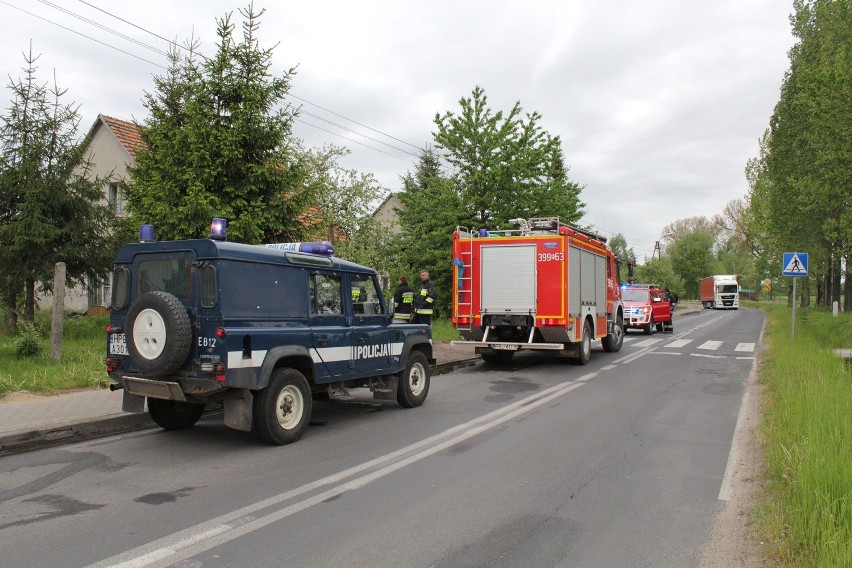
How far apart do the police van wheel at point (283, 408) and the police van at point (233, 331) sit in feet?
0.04

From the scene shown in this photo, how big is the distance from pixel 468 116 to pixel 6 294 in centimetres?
1540

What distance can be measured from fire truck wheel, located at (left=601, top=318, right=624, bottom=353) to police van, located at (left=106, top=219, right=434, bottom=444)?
10.8 metres

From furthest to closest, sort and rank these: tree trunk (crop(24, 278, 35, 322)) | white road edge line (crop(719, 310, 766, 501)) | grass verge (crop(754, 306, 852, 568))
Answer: tree trunk (crop(24, 278, 35, 322)) → white road edge line (crop(719, 310, 766, 501)) → grass verge (crop(754, 306, 852, 568))

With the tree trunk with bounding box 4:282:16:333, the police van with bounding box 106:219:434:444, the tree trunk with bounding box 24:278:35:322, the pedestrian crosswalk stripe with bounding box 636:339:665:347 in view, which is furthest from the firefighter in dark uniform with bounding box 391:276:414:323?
the pedestrian crosswalk stripe with bounding box 636:339:665:347

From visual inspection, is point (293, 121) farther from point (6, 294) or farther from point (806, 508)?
point (806, 508)

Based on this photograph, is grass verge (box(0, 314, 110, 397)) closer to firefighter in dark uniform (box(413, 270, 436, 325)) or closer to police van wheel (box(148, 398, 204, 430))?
police van wheel (box(148, 398, 204, 430))

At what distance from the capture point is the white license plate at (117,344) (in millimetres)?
6766

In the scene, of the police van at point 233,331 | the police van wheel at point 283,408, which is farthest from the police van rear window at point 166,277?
the police van wheel at point 283,408

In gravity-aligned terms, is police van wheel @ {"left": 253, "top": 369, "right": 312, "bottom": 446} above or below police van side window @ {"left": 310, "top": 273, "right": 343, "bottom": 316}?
below

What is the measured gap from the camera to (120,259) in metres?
6.86

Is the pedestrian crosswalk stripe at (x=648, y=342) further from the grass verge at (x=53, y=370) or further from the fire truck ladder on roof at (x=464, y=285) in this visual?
the grass verge at (x=53, y=370)

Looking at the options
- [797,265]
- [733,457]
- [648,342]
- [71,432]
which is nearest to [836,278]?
[648,342]

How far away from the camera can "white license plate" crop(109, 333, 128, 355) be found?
677 cm

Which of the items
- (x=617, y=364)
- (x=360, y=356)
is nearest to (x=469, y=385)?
(x=360, y=356)
